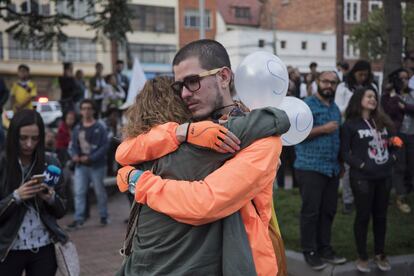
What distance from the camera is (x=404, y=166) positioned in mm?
7098

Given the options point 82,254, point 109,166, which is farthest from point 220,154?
point 109,166

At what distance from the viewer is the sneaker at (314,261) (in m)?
4.82

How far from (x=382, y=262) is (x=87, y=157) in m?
4.44

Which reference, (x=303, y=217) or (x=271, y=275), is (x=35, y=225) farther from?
(x=303, y=217)

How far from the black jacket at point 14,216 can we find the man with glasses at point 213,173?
57.5 inches

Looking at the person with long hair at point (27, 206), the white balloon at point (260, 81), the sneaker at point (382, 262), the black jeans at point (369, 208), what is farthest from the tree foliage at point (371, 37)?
the white balloon at point (260, 81)

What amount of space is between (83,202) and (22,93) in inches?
143

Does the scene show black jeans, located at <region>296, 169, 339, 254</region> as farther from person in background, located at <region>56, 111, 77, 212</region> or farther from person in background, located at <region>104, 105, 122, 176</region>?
person in background, located at <region>104, 105, 122, 176</region>

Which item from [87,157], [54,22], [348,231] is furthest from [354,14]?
[348,231]

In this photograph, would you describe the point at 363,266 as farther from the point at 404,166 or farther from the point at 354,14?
the point at 354,14

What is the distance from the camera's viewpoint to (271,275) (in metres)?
1.93

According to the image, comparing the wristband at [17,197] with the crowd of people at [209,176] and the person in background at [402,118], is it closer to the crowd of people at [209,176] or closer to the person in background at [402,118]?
the crowd of people at [209,176]

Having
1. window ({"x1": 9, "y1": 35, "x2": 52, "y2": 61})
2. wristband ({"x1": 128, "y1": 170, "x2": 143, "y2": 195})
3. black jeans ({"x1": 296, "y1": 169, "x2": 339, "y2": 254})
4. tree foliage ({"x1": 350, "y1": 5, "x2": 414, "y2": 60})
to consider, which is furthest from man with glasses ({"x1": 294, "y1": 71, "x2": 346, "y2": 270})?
window ({"x1": 9, "y1": 35, "x2": 52, "y2": 61})

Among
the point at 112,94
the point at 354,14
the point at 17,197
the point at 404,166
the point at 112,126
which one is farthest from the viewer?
the point at 354,14
